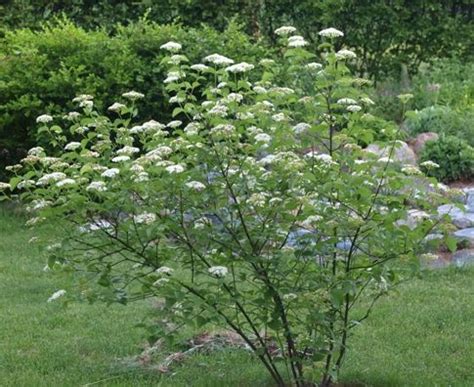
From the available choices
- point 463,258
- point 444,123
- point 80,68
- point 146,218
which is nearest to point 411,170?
point 146,218

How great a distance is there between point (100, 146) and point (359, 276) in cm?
137

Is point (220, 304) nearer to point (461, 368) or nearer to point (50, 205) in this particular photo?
point (50, 205)

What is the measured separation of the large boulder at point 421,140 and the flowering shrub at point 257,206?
16.3 ft

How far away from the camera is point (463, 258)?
296 inches

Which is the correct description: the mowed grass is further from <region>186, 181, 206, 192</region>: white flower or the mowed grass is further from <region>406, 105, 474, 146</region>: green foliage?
<region>406, 105, 474, 146</region>: green foliage

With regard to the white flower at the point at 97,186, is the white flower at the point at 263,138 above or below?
above

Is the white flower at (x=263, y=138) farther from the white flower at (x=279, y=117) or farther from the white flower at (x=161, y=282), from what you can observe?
the white flower at (x=161, y=282)

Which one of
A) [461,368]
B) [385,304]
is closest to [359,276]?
[461,368]

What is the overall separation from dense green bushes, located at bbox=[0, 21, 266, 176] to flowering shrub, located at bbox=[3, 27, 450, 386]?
4.83 metres

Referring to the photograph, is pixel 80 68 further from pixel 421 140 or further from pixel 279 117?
pixel 279 117

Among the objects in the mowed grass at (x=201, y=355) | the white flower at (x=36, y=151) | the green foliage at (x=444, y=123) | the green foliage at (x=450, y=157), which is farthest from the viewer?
the green foliage at (x=444, y=123)

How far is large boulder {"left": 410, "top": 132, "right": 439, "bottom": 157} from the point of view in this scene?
9.20 meters

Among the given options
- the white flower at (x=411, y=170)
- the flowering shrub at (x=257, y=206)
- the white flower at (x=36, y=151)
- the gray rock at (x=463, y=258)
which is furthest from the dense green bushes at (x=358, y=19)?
the white flower at (x=411, y=170)

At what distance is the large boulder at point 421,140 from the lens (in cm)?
920
